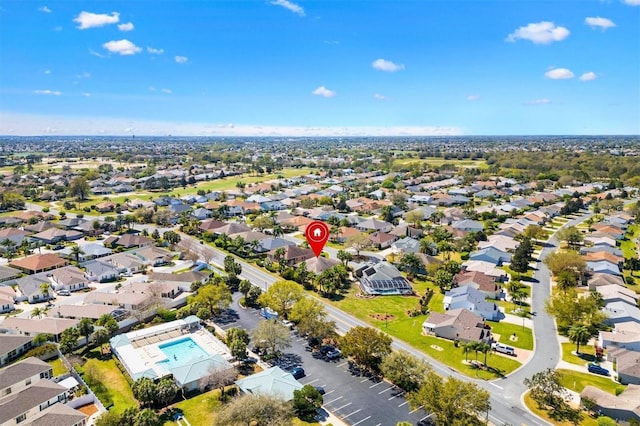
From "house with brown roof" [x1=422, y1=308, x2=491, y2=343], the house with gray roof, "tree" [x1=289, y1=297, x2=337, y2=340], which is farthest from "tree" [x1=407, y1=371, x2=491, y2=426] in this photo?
"house with brown roof" [x1=422, y1=308, x2=491, y2=343]

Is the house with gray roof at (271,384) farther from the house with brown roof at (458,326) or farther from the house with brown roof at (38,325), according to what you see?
the house with brown roof at (38,325)

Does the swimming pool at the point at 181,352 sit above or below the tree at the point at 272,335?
below

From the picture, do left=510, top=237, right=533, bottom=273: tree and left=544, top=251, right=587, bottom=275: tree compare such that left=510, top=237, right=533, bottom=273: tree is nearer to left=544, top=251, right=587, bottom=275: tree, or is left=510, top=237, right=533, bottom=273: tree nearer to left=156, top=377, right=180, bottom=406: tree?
left=544, top=251, right=587, bottom=275: tree

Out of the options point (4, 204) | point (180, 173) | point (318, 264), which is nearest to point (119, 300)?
point (318, 264)

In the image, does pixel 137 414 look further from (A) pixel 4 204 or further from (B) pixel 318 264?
(A) pixel 4 204

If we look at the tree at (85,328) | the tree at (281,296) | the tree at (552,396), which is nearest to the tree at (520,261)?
the tree at (552,396)

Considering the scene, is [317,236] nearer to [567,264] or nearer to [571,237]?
[567,264]

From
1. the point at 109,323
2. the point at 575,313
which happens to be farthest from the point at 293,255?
the point at 575,313
